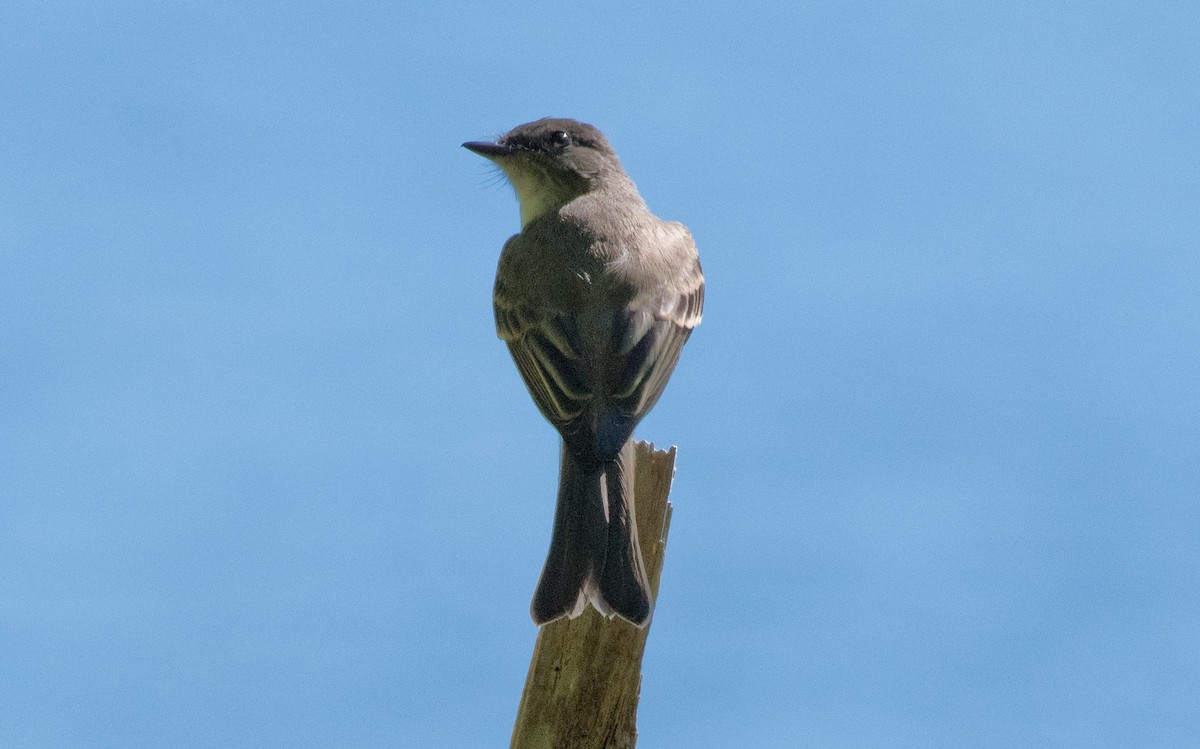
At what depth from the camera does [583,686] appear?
4566 mm

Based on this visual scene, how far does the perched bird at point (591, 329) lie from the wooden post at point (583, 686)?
91 millimetres

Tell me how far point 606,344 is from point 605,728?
1715 millimetres

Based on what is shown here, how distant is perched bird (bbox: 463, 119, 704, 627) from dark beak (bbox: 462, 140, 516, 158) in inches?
0.9

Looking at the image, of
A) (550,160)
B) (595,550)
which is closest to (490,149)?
(550,160)

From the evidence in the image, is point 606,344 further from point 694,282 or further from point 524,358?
→ point 694,282

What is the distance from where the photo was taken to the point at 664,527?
503 centimetres

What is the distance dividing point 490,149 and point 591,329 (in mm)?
2217

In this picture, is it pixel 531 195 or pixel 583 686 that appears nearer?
pixel 583 686

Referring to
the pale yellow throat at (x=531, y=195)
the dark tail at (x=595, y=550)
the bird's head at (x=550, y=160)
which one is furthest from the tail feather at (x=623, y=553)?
the bird's head at (x=550, y=160)

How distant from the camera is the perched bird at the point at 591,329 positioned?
4812mm

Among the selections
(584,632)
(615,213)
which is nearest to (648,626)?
(584,632)

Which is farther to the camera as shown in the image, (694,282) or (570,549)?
(694,282)

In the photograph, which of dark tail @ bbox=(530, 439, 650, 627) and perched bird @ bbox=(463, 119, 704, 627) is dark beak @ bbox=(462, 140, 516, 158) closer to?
perched bird @ bbox=(463, 119, 704, 627)

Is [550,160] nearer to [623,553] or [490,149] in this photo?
[490,149]
